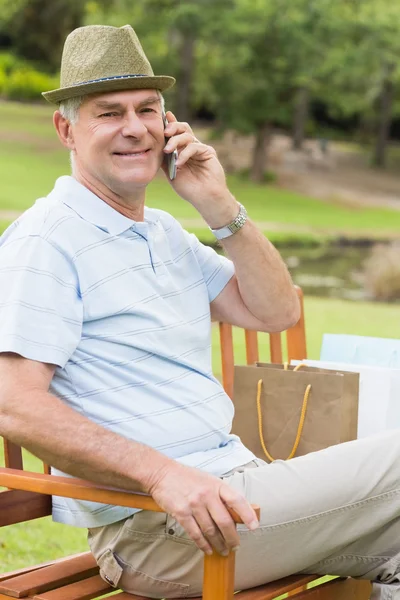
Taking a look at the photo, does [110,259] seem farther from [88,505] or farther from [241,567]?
[241,567]

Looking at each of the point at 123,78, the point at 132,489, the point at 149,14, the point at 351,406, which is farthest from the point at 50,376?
the point at 149,14

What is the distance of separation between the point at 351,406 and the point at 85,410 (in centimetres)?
85

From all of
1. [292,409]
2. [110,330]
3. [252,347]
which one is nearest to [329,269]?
[252,347]

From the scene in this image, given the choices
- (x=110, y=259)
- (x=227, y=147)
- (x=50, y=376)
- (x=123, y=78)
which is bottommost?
(x=227, y=147)

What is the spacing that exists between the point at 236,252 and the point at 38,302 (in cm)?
65

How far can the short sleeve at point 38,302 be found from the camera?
2.20m

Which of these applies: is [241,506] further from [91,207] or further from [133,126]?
[133,126]

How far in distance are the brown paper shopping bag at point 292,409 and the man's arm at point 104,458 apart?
84cm

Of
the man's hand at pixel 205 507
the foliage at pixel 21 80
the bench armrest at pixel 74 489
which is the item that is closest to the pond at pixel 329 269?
the bench armrest at pixel 74 489

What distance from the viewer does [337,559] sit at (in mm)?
2414

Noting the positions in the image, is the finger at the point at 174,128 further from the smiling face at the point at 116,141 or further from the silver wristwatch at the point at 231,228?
the silver wristwatch at the point at 231,228

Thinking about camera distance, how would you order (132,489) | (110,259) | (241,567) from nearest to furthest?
(132,489)
(241,567)
(110,259)

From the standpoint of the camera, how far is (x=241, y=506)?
200 cm

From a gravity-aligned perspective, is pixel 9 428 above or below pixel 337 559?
above
